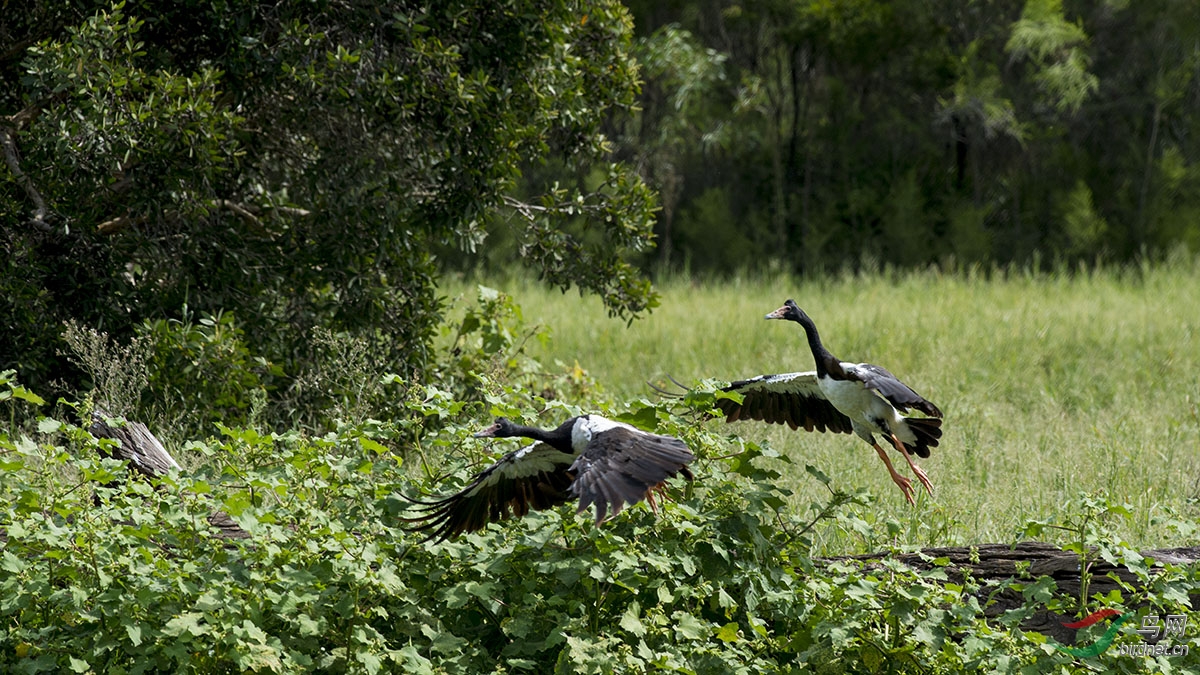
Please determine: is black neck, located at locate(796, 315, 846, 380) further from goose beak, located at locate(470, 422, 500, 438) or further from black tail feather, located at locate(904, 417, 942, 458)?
goose beak, located at locate(470, 422, 500, 438)

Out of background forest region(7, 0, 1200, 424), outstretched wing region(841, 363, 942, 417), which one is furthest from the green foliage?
outstretched wing region(841, 363, 942, 417)

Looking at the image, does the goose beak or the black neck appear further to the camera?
the black neck

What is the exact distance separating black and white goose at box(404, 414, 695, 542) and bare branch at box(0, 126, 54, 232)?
3281 millimetres

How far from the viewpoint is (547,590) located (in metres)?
3.96

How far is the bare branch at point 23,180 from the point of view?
621 cm

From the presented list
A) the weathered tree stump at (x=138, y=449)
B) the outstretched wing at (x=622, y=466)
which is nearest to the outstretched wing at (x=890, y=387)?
the outstretched wing at (x=622, y=466)

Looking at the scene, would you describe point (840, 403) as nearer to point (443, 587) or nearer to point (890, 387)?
point (890, 387)

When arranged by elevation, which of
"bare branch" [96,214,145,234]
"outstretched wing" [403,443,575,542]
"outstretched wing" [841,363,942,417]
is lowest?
"outstretched wing" [403,443,575,542]

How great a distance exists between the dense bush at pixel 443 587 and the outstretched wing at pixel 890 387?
784 mm

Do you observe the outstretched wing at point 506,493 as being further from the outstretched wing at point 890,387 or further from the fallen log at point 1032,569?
the outstretched wing at point 890,387

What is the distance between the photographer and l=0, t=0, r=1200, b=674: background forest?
3707 millimetres

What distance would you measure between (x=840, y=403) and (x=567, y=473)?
159 centimetres

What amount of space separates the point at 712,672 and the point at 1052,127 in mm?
16194

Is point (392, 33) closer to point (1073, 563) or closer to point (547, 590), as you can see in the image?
point (547, 590)
